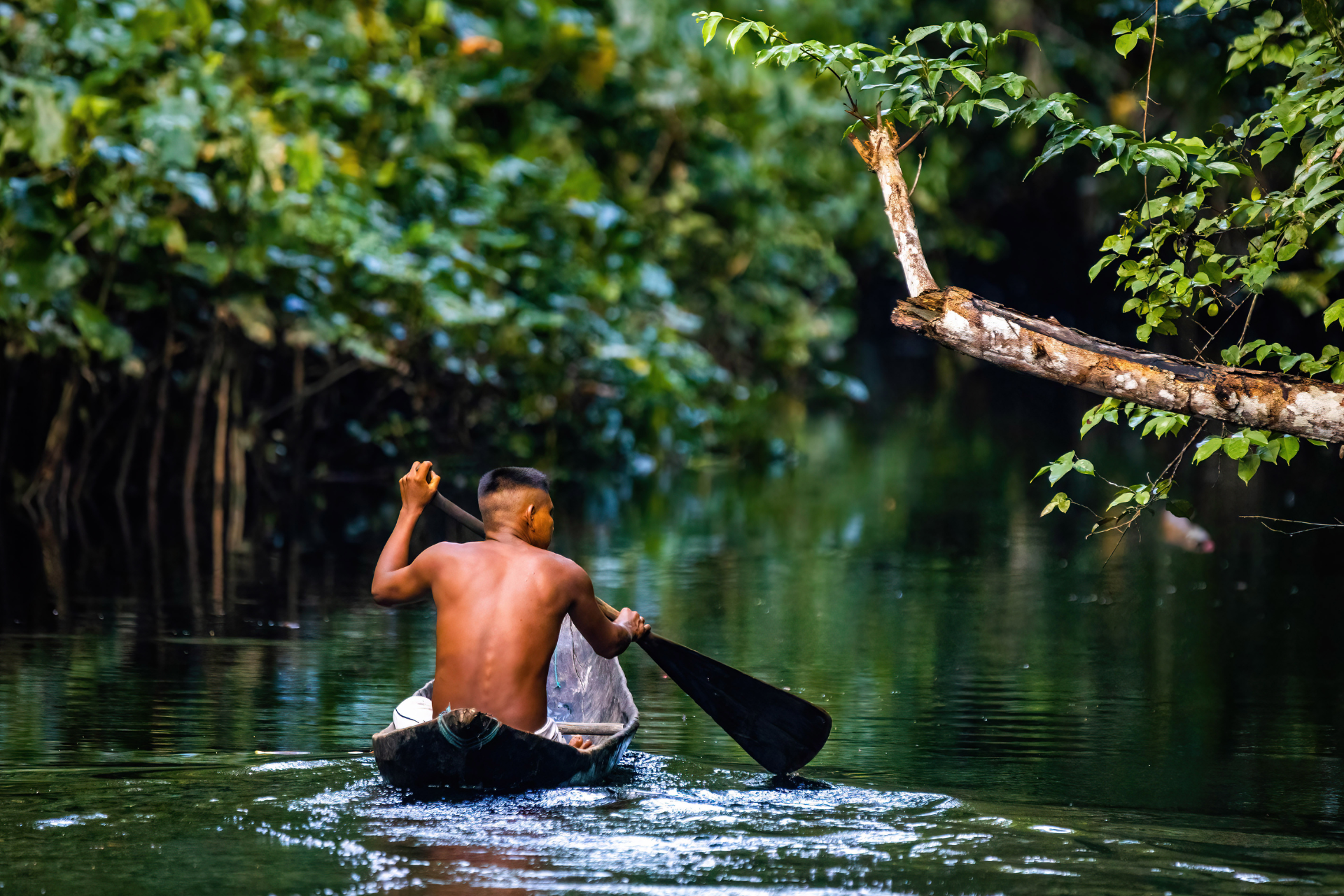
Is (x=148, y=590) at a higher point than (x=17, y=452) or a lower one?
lower

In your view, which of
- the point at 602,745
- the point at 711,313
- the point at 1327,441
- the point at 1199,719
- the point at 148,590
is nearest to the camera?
the point at 1327,441

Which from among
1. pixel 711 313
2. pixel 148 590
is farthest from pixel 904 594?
pixel 711 313

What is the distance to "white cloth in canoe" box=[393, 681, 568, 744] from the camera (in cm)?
525

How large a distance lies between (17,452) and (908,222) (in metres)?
10.7

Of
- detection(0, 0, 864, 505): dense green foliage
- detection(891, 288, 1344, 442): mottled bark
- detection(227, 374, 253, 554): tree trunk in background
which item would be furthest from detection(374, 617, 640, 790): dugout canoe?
detection(227, 374, 253, 554): tree trunk in background

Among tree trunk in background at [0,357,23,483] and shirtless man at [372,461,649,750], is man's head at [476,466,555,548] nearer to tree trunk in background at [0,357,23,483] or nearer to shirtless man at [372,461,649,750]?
shirtless man at [372,461,649,750]

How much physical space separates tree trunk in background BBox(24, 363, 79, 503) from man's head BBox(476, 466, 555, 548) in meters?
8.39

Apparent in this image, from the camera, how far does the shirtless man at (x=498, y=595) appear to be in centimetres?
520

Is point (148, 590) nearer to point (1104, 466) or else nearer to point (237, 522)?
point (237, 522)

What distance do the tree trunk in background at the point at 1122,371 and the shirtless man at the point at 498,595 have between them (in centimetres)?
128

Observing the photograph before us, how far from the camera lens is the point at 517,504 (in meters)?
5.38

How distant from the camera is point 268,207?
1268cm

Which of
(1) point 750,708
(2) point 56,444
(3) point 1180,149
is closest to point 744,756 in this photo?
(1) point 750,708

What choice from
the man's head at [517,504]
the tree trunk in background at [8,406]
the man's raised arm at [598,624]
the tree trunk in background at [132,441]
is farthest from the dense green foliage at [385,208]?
the man's raised arm at [598,624]
